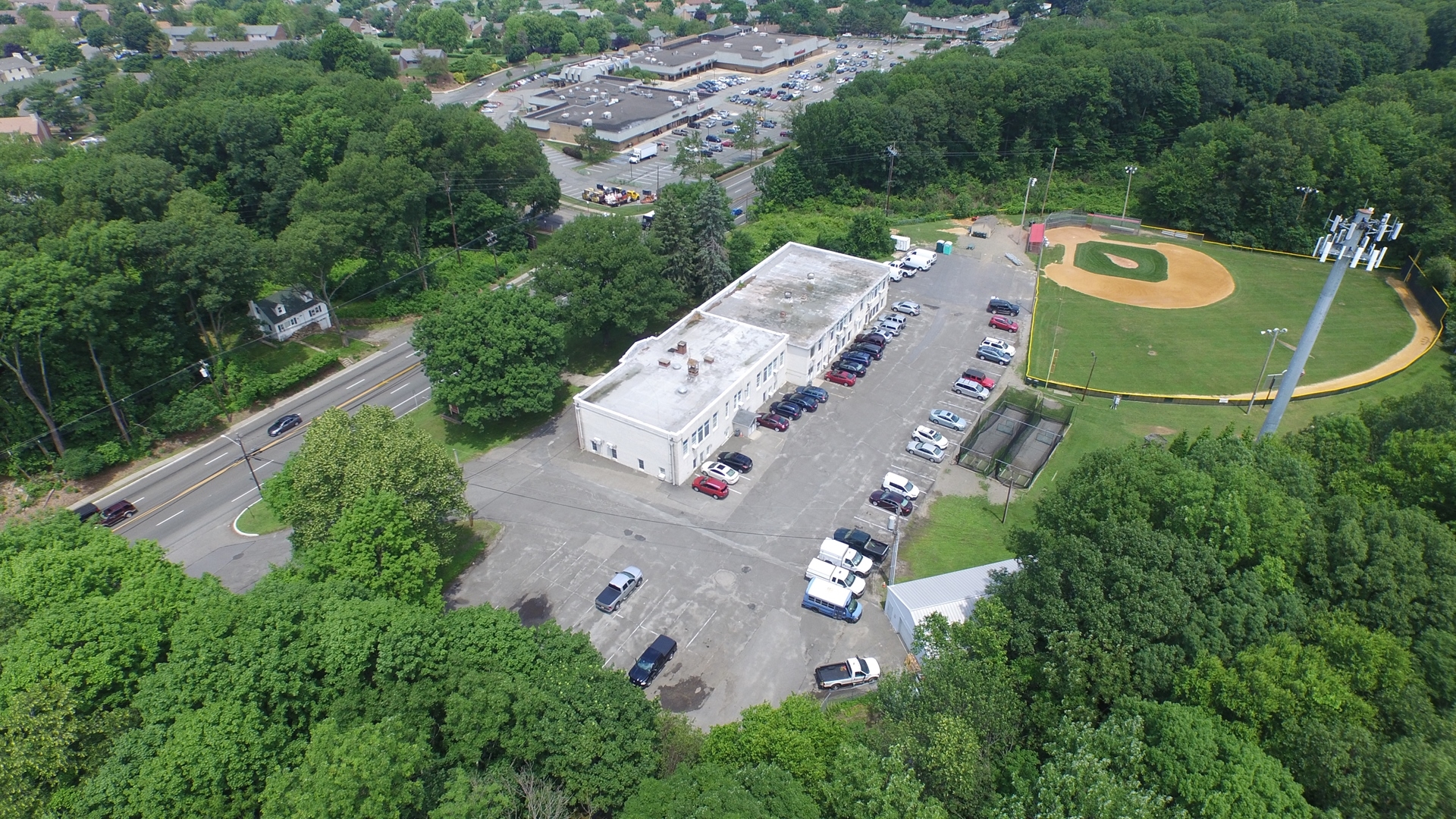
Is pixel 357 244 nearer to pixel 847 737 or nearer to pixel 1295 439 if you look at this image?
pixel 847 737

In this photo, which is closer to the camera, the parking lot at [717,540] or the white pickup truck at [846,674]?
the white pickup truck at [846,674]

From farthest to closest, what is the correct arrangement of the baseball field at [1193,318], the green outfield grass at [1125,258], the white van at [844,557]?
the green outfield grass at [1125,258] < the baseball field at [1193,318] < the white van at [844,557]

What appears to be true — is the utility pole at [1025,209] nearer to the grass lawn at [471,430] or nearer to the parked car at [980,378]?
the parked car at [980,378]

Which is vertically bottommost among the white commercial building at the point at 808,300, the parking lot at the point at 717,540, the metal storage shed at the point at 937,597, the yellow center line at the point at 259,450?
the yellow center line at the point at 259,450

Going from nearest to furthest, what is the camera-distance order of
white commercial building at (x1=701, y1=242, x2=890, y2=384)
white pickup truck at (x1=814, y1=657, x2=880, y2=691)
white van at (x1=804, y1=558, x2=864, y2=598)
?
white pickup truck at (x1=814, y1=657, x2=880, y2=691) < white van at (x1=804, y1=558, x2=864, y2=598) < white commercial building at (x1=701, y1=242, x2=890, y2=384)

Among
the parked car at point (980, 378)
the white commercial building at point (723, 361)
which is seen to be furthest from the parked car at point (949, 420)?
the white commercial building at point (723, 361)

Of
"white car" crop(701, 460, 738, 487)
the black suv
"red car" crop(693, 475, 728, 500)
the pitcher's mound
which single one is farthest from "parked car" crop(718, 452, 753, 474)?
the pitcher's mound

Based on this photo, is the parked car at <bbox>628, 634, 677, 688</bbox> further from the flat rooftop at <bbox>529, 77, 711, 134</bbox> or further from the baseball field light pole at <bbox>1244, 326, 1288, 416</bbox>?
the flat rooftop at <bbox>529, 77, 711, 134</bbox>
